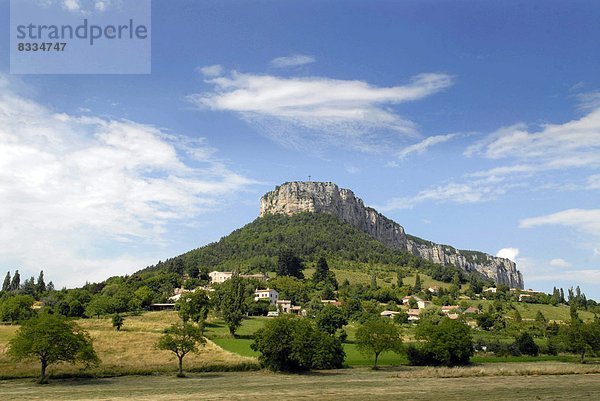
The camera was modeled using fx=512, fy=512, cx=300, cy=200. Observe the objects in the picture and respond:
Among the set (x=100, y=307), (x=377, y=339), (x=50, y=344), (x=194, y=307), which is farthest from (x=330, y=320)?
(x=50, y=344)

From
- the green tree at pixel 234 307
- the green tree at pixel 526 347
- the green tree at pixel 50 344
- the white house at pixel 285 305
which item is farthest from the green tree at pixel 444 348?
the white house at pixel 285 305

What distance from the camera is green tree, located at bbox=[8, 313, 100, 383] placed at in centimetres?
6538

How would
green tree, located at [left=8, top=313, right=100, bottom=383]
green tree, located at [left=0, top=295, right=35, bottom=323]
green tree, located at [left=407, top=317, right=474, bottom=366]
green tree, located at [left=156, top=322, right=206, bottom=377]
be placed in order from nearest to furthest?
1. green tree, located at [left=8, top=313, right=100, bottom=383]
2. green tree, located at [left=156, top=322, right=206, bottom=377]
3. green tree, located at [left=407, top=317, right=474, bottom=366]
4. green tree, located at [left=0, top=295, right=35, bottom=323]

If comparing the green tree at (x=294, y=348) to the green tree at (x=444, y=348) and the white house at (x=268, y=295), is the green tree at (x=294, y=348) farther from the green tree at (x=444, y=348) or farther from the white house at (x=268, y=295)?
the white house at (x=268, y=295)

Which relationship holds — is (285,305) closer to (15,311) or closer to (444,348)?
(15,311)

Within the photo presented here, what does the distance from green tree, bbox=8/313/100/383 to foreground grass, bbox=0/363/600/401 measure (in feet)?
10.3

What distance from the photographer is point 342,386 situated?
60656 millimetres

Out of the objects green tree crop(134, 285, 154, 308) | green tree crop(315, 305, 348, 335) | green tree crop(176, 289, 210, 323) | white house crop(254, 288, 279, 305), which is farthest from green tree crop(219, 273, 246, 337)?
→ white house crop(254, 288, 279, 305)

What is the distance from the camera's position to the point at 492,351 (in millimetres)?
110250

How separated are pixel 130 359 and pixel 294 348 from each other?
2624 cm

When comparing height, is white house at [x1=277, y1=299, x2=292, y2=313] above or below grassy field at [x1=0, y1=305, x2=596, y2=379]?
above

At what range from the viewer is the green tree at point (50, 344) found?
6538 centimetres

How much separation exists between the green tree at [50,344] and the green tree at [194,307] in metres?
53.5

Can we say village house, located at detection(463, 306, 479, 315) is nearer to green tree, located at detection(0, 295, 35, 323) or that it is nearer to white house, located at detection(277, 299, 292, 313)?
white house, located at detection(277, 299, 292, 313)
